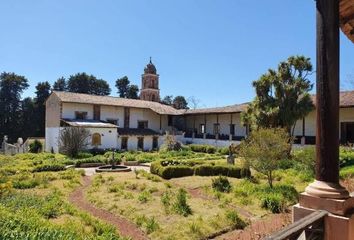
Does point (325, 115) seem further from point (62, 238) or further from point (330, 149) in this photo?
point (62, 238)

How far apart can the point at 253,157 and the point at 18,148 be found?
30.7 m

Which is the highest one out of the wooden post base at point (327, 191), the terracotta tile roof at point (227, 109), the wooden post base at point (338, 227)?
the terracotta tile roof at point (227, 109)

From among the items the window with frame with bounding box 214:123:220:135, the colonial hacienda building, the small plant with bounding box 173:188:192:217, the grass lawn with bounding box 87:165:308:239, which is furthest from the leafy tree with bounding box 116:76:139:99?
the small plant with bounding box 173:188:192:217

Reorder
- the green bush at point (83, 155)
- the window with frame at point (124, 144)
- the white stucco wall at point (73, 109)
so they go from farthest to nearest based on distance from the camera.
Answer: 1. the window with frame at point (124, 144)
2. the white stucco wall at point (73, 109)
3. the green bush at point (83, 155)

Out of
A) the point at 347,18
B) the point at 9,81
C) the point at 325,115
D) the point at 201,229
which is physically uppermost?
the point at 9,81

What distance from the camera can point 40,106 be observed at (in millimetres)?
53375

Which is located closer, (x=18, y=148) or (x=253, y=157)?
(x=253, y=157)

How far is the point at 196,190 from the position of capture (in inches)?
592

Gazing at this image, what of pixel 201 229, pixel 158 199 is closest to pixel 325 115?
pixel 201 229

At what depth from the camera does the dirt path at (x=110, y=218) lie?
30.9 feet

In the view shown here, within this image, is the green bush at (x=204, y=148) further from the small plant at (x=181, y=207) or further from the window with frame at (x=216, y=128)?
the small plant at (x=181, y=207)

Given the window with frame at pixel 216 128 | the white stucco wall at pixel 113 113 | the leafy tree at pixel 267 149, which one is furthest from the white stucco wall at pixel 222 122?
the leafy tree at pixel 267 149

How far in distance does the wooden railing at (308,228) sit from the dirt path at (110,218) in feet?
22.3

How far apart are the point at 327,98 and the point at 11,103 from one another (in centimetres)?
5861
